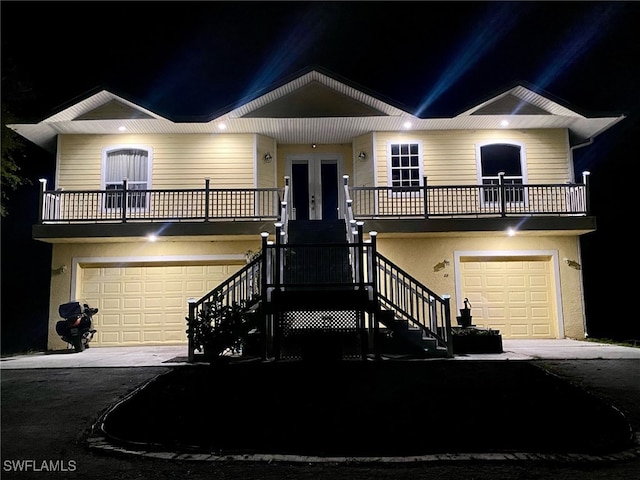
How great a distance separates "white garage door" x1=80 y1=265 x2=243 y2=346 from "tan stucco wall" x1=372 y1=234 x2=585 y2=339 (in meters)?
4.67

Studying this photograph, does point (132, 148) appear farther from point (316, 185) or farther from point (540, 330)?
point (540, 330)

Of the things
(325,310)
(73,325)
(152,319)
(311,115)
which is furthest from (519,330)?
(73,325)

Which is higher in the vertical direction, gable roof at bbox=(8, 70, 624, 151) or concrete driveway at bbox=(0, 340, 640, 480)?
gable roof at bbox=(8, 70, 624, 151)

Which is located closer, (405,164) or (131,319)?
(131,319)

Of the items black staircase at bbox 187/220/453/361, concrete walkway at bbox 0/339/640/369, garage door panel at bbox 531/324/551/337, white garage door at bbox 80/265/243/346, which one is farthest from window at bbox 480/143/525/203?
white garage door at bbox 80/265/243/346

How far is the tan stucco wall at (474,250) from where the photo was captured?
45.1 ft

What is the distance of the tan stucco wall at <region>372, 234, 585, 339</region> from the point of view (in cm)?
1374

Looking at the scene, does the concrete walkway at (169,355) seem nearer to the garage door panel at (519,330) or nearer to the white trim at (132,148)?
the garage door panel at (519,330)

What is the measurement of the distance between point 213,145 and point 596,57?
78.5ft

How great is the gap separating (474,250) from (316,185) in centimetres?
499

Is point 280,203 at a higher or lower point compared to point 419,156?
lower

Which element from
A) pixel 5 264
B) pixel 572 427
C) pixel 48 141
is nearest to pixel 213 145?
pixel 48 141

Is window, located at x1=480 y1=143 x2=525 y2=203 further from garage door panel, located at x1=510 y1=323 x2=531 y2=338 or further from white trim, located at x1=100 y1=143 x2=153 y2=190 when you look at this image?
white trim, located at x1=100 y1=143 x2=153 y2=190

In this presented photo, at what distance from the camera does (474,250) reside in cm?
1393
